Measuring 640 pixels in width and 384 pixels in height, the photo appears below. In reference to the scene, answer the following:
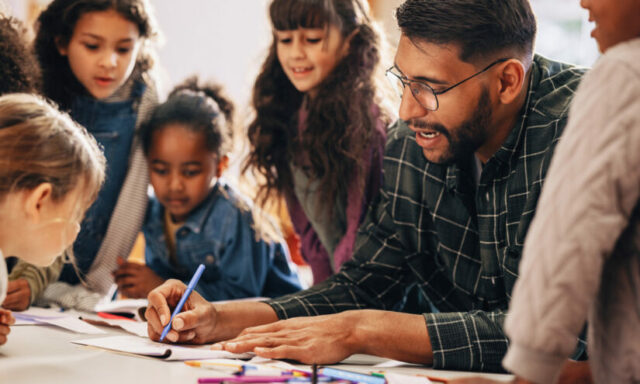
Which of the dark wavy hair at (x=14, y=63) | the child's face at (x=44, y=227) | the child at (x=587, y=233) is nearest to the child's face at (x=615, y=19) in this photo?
the child at (x=587, y=233)

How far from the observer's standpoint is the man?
1.23 m

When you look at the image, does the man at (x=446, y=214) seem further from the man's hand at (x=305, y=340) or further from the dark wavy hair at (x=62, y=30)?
the dark wavy hair at (x=62, y=30)

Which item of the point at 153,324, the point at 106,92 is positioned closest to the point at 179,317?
the point at 153,324

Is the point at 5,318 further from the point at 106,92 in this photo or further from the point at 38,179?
the point at 106,92

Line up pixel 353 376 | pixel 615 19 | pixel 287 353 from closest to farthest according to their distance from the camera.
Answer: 1. pixel 615 19
2. pixel 353 376
3. pixel 287 353

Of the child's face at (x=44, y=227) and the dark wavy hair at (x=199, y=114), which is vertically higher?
the dark wavy hair at (x=199, y=114)

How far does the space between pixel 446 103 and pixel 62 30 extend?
4.05 feet

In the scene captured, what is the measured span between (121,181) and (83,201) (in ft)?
2.46

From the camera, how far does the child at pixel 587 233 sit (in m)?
0.71

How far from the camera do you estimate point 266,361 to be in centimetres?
117

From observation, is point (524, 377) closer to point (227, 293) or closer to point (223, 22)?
point (227, 293)

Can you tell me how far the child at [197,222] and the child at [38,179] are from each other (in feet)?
2.33

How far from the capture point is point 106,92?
6.66 ft

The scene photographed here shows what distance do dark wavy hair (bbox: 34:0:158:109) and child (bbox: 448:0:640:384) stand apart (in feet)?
5.19
